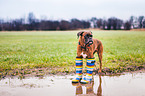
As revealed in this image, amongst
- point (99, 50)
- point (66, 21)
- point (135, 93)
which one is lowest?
point (135, 93)

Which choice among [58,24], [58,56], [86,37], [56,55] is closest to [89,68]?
[86,37]

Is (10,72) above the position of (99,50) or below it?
below

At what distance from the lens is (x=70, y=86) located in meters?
5.36

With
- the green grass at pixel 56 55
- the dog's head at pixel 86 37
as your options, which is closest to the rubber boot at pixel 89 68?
the dog's head at pixel 86 37

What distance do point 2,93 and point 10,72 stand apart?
2358mm

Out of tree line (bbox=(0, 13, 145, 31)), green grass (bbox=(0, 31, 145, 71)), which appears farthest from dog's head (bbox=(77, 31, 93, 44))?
tree line (bbox=(0, 13, 145, 31))

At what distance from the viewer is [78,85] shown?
5418 millimetres

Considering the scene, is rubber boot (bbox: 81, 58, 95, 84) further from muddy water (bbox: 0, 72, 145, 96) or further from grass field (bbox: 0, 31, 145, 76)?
grass field (bbox: 0, 31, 145, 76)

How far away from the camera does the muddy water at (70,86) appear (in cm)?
477

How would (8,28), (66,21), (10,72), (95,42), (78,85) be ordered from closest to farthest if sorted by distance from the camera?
1. (78,85)
2. (95,42)
3. (10,72)
4. (8,28)
5. (66,21)

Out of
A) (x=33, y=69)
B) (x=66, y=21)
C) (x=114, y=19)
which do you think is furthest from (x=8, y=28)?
(x=33, y=69)

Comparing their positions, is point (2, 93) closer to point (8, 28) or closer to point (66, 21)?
point (8, 28)

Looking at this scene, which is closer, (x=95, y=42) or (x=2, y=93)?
(x=2, y=93)

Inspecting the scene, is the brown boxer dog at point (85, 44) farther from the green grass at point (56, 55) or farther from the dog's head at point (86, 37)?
the green grass at point (56, 55)
